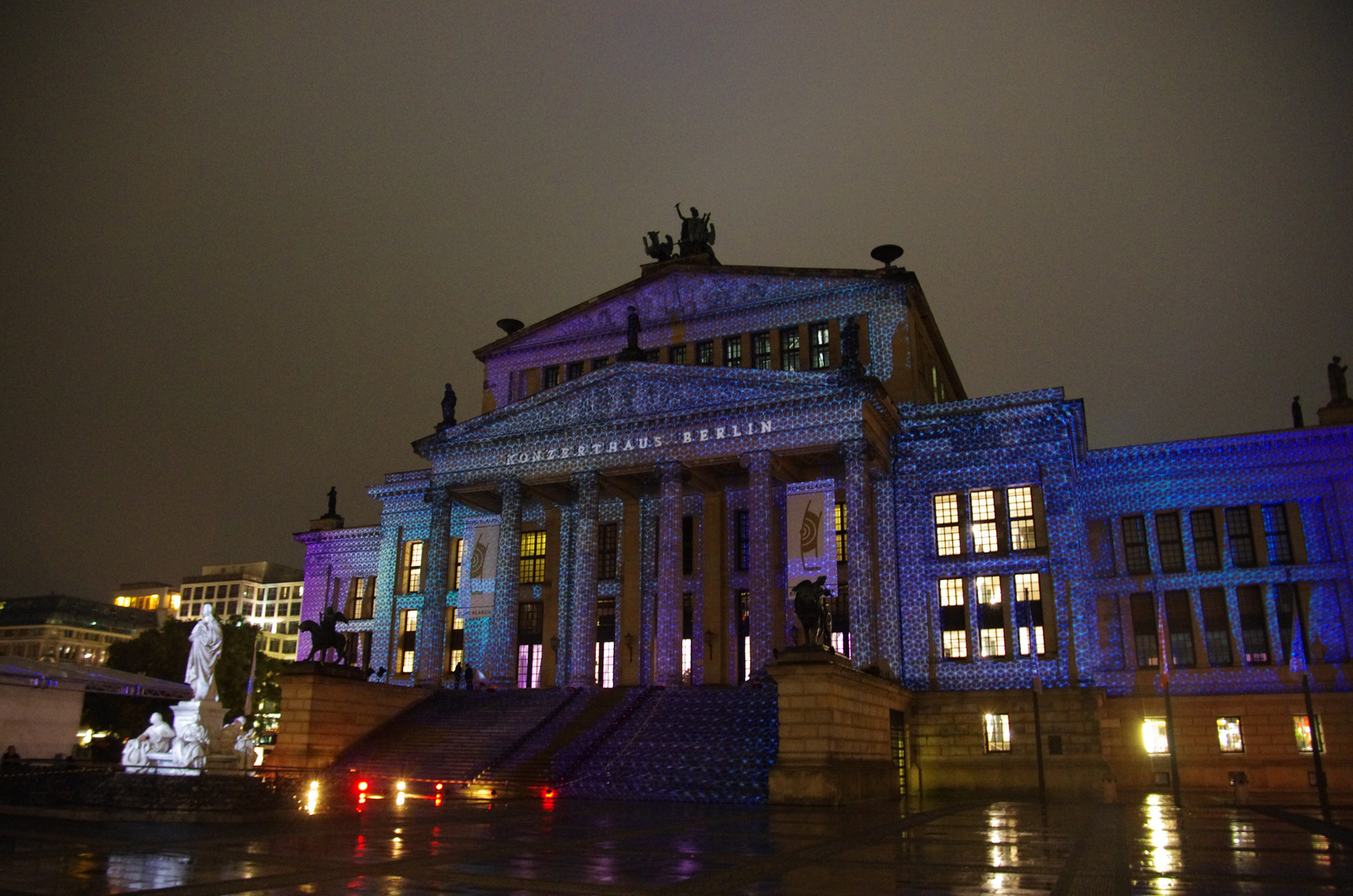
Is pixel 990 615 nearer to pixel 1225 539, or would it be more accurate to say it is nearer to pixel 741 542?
pixel 1225 539

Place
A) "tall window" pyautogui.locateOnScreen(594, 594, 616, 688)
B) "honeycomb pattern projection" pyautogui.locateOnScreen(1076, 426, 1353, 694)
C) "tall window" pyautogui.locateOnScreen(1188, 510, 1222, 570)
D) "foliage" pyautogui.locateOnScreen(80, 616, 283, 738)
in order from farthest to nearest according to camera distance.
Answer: "foliage" pyautogui.locateOnScreen(80, 616, 283, 738), "tall window" pyautogui.locateOnScreen(594, 594, 616, 688), "tall window" pyautogui.locateOnScreen(1188, 510, 1222, 570), "honeycomb pattern projection" pyautogui.locateOnScreen(1076, 426, 1353, 694)

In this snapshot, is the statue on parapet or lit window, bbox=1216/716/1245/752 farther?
lit window, bbox=1216/716/1245/752

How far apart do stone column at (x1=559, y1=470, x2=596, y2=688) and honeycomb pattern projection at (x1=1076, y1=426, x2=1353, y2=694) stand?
20.7m

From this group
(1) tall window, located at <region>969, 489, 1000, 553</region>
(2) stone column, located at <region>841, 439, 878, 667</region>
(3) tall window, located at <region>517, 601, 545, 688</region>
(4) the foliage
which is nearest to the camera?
(2) stone column, located at <region>841, 439, 878, 667</region>

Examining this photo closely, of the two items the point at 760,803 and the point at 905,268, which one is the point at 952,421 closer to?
the point at 905,268

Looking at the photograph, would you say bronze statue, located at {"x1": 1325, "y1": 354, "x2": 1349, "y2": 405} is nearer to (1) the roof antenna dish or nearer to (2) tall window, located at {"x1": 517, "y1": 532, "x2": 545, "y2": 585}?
(1) the roof antenna dish

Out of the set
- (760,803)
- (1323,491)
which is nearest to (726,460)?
(760,803)

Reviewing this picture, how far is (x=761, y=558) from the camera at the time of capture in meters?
40.7

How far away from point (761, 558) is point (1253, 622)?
825 inches

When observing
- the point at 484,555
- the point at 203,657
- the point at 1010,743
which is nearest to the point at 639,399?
the point at 484,555

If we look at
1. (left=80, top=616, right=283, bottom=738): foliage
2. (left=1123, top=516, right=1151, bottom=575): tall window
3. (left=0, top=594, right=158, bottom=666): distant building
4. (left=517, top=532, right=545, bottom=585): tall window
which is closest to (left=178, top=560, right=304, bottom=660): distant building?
(left=0, top=594, right=158, bottom=666): distant building

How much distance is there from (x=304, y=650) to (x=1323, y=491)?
184ft

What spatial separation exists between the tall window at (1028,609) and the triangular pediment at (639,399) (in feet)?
36.8

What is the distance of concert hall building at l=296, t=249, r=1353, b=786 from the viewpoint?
40344 mm
